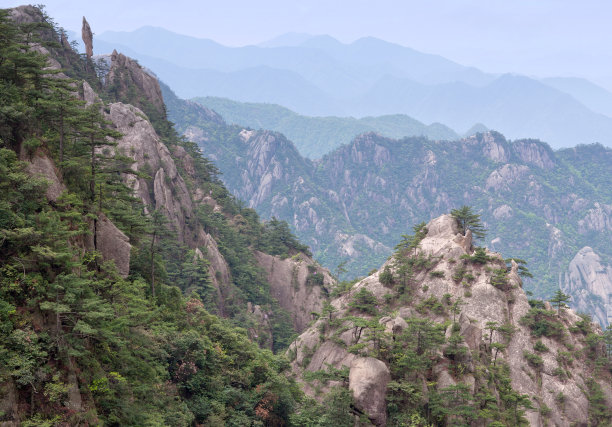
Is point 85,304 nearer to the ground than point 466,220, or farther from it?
farther from it

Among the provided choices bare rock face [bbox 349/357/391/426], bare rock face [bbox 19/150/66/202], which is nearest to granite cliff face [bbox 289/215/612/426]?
bare rock face [bbox 349/357/391/426]

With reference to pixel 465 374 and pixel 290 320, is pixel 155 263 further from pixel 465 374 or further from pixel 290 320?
pixel 290 320

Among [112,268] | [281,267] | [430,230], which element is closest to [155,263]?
[112,268]

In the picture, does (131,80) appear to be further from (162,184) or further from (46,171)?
(46,171)

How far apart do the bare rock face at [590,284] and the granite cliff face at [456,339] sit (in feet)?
525

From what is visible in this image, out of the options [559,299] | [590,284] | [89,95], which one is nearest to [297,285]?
[89,95]

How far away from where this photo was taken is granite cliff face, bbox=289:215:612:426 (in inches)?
1453

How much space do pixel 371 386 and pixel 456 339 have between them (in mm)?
8389

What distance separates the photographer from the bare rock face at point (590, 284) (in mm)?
184125

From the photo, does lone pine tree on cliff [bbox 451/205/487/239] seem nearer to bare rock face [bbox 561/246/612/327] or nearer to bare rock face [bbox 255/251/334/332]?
bare rock face [bbox 255/251/334/332]

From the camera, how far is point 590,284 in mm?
189875

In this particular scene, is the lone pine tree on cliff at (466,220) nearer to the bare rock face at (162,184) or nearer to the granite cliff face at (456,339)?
the granite cliff face at (456,339)

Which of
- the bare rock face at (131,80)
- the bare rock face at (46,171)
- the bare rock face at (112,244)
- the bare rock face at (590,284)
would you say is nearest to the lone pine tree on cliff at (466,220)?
the bare rock face at (112,244)

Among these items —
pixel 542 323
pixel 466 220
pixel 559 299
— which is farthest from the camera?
pixel 466 220
